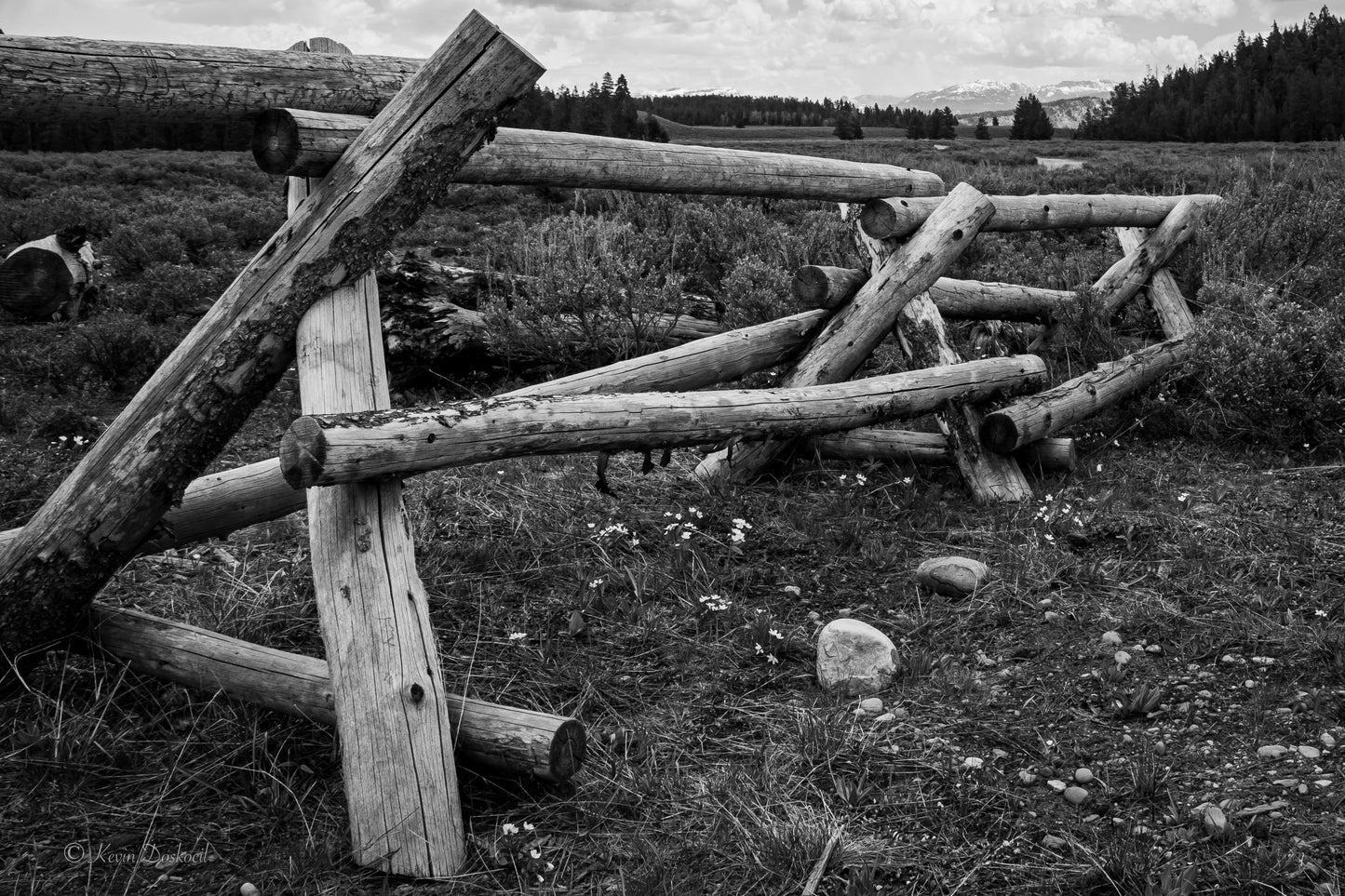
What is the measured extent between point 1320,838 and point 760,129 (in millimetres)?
87479

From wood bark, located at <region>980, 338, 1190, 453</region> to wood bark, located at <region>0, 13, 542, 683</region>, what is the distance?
3127mm

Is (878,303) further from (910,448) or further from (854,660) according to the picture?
(854,660)

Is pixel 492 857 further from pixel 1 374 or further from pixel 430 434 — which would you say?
pixel 1 374

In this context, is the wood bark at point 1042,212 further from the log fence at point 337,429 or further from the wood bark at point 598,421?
the log fence at point 337,429

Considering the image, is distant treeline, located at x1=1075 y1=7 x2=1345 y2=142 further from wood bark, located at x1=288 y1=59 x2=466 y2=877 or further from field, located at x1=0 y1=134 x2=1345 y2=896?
wood bark, located at x1=288 y1=59 x2=466 y2=877

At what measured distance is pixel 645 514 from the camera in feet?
15.9

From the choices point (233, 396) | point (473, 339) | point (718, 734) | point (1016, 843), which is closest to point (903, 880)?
point (1016, 843)

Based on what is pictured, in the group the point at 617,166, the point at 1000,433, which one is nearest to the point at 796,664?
the point at 1000,433

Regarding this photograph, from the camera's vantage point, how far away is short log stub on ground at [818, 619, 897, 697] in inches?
135

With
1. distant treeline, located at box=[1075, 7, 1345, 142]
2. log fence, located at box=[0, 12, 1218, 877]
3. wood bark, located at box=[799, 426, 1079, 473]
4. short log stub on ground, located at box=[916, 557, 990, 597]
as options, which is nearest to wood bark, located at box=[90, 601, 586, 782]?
log fence, located at box=[0, 12, 1218, 877]

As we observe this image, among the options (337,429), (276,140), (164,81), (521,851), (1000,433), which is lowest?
(521,851)

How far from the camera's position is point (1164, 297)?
7445 mm

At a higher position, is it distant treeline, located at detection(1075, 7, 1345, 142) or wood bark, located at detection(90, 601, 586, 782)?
distant treeline, located at detection(1075, 7, 1345, 142)

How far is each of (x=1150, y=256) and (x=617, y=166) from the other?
16.2 ft
